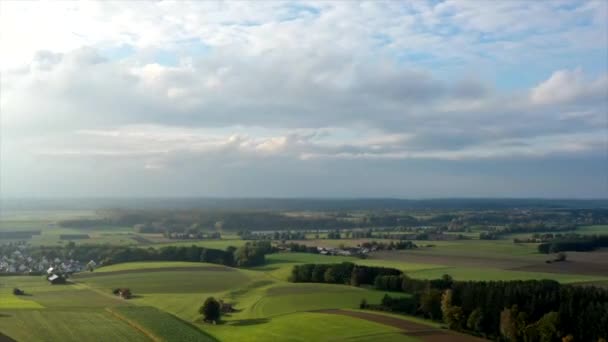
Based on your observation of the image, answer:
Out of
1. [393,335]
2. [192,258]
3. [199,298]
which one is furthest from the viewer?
[192,258]

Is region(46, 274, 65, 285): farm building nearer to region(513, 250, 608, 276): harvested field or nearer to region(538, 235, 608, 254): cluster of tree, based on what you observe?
region(513, 250, 608, 276): harvested field

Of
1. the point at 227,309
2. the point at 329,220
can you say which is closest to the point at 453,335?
the point at 227,309

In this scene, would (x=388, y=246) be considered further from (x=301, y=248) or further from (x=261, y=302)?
(x=261, y=302)

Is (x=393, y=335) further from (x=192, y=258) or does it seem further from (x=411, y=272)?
(x=192, y=258)

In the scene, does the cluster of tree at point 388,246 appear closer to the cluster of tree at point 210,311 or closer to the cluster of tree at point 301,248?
the cluster of tree at point 301,248

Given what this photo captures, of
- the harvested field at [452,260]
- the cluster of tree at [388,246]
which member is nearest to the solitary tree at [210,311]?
the harvested field at [452,260]

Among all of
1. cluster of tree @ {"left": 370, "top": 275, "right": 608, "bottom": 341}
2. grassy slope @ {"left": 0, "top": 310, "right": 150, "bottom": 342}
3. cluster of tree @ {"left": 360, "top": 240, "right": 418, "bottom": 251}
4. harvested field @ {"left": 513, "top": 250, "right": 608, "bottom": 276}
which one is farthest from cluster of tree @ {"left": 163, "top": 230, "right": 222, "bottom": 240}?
cluster of tree @ {"left": 370, "top": 275, "right": 608, "bottom": 341}
